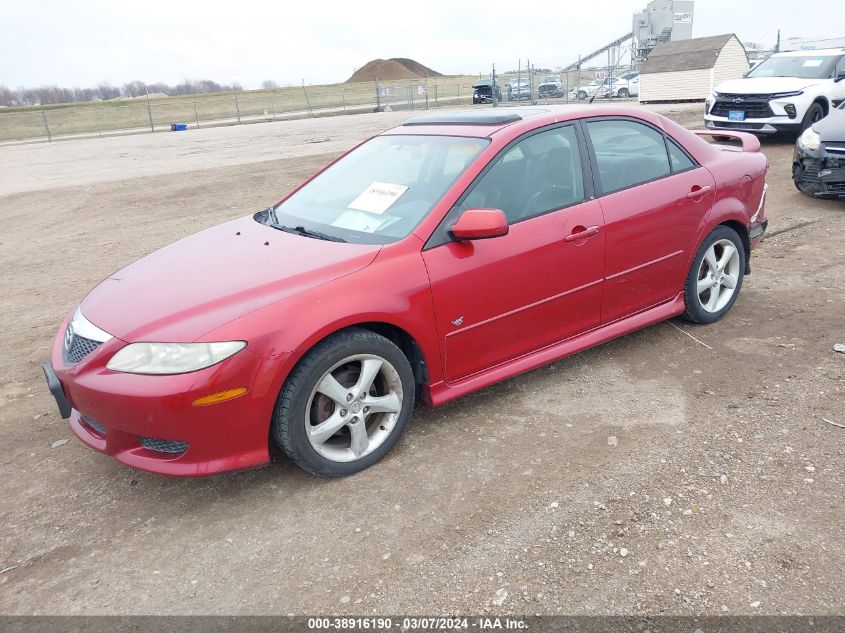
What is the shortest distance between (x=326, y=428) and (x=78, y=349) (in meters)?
1.19

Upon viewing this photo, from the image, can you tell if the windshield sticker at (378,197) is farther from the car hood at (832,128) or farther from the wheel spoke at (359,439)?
the car hood at (832,128)

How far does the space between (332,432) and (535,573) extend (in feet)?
3.59

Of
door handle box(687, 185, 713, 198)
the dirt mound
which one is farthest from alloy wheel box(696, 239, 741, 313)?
the dirt mound

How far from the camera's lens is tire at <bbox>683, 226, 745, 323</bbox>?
4418 mm

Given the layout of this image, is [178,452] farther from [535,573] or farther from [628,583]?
[628,583]

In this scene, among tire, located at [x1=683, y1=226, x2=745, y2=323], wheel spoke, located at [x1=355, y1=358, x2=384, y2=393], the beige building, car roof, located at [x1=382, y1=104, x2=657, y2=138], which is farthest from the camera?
the beige building

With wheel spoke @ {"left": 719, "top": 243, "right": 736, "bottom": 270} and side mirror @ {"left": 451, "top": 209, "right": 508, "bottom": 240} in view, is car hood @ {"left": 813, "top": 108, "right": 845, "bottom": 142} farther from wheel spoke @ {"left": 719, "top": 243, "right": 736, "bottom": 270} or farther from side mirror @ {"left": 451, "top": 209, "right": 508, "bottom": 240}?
side mirror @ {"left": 451, "top": 209, "right": 508, "bottom": 240}

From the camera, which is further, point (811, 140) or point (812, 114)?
point (812, 114)

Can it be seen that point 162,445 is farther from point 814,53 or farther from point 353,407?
point 814,53

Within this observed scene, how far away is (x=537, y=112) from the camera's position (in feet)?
12.8

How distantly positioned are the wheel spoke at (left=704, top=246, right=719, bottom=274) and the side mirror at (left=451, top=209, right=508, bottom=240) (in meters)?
1.96

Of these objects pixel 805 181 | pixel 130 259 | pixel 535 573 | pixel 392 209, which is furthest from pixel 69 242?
pixel 805 181

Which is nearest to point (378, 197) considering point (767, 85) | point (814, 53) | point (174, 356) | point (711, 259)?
point (174, 356)

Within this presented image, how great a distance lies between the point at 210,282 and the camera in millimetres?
3082
